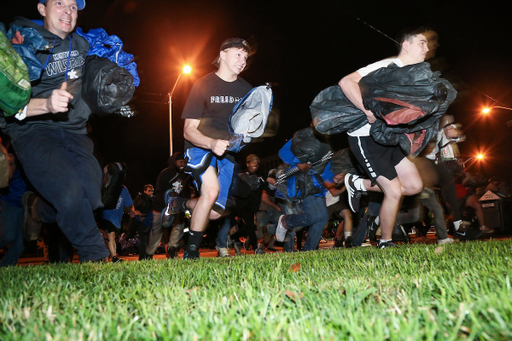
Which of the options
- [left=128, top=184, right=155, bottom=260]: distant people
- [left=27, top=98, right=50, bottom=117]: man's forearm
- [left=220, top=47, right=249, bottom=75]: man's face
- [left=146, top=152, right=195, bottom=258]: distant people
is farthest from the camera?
[left=128, top=184, right=155, bottom=260]: distant people

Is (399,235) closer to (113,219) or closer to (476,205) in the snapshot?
(476,205)

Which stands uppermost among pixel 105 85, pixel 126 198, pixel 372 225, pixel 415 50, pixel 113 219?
pixel 415 50

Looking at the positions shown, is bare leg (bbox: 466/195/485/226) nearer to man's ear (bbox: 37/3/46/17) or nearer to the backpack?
man's ear (bbox: 37/3/46/17)

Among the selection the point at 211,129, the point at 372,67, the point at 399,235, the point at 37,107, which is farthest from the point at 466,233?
the point at 37,107

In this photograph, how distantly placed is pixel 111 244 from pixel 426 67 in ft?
22.4

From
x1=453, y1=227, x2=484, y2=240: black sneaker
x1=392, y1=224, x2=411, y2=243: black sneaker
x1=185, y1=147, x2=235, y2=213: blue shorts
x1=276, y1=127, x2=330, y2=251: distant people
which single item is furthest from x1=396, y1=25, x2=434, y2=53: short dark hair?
x1=392, y1=224, x2=411, y2=243: black sneaker

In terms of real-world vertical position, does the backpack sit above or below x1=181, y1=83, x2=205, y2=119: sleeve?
below

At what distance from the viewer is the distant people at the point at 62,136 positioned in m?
3.29

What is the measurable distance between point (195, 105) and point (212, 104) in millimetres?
216

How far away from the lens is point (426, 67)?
370 centimetres

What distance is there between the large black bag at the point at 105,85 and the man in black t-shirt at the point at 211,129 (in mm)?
886

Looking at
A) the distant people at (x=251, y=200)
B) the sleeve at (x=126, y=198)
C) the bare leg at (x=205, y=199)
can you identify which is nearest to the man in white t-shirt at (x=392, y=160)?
the bare leg at (x=205, y=199)

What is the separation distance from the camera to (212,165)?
4578 mm

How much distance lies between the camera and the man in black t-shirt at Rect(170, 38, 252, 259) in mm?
4438
